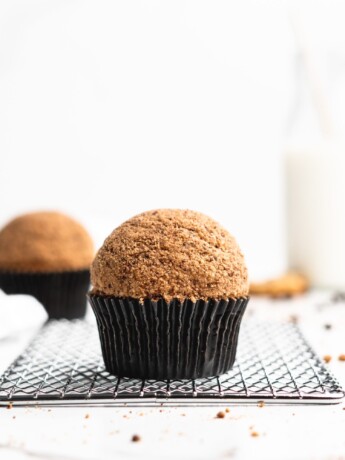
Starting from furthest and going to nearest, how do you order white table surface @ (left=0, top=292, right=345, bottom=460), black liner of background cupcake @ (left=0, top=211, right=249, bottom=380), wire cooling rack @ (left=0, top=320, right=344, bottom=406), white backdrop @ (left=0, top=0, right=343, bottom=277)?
white backdrop @ (left=0, top=0, right=343, bottom=277), black liner of background cupcake @ (left=0, top=211, right=249, bottom=380), wire cooling rack @ (left=0, top=320, right=344, bottom=406), white table surface @ (left=0, top=292, right=345, bottom=460)

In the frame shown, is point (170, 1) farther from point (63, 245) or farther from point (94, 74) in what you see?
point (63, 245)

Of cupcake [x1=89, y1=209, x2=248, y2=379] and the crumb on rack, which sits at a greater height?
cupcake [x1=89, y1=209, x2=248, y2=379]

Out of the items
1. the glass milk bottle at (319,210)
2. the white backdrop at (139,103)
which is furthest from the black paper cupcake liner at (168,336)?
the white backdrop at (139,103)

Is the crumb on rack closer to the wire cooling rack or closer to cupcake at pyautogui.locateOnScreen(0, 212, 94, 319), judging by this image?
the wire cooling rack

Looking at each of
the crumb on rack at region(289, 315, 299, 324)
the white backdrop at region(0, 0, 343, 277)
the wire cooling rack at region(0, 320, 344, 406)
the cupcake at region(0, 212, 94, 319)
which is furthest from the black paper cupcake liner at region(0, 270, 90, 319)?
the white backdrop at region(0, 0, 343, 277)

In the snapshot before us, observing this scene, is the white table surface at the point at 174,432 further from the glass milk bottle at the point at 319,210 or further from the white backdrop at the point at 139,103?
the white backdrop at the point at 139,103

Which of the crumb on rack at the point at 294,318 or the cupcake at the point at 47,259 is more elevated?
the cupcake at the point at 47,259
